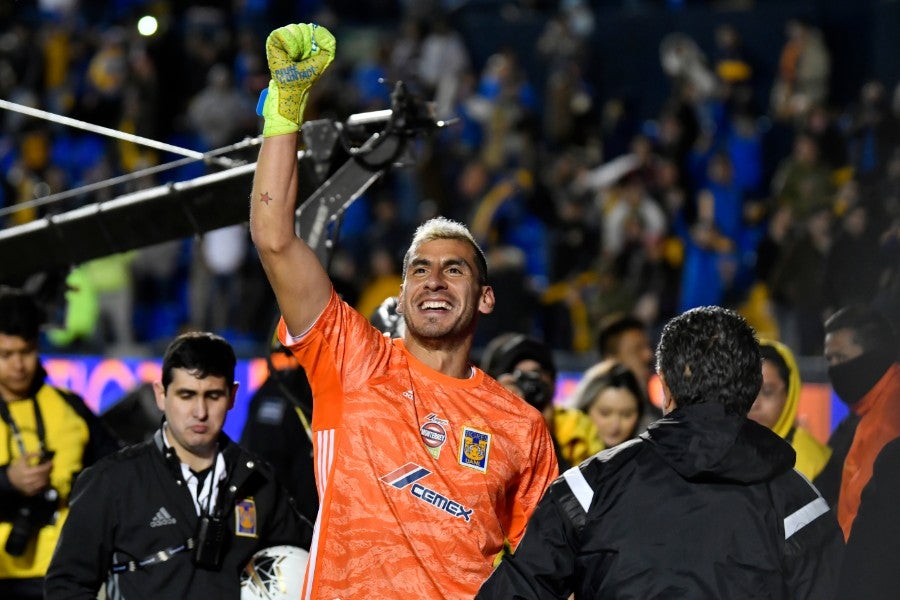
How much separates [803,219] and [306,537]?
29.4ft

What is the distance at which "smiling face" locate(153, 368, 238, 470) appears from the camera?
4.93 metres

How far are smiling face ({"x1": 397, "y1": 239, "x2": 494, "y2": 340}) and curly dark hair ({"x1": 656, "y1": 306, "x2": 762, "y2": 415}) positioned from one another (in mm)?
807

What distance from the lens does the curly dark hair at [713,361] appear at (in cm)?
355

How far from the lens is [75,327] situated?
15672 mm

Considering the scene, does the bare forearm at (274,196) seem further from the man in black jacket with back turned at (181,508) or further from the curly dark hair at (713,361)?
the man in black jacket with back turned at (181,508)

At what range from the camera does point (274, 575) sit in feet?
15.8

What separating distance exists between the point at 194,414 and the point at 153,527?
0.43 m

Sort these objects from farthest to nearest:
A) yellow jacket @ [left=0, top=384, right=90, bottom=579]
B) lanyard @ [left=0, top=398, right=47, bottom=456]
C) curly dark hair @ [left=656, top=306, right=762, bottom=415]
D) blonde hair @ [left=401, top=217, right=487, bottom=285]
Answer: lanyard @ [left=0, top=398, right=47, bottom=456] < yellow jacket @ [left=0, top=384, right=90, bottom=579] < blonde hair @ [left=401, top=217, right=487, bottom=285] < curly dark hair @ [left=656, top=306, right=762, bottom=415]

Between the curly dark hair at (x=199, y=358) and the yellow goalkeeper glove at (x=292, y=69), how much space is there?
138 cm

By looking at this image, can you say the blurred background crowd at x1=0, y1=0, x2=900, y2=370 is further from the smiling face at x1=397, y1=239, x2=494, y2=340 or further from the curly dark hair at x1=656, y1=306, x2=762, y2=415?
the curly dark hair at x1=656, y1=306, x2=762, y2=415

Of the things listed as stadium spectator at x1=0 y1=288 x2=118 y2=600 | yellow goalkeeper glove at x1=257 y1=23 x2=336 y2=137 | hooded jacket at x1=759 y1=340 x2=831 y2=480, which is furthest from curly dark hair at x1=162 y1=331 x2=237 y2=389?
hooded jacket at x1=759 y1=340 x2=831 y2=480

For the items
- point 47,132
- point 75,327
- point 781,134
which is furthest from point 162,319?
point 781,134

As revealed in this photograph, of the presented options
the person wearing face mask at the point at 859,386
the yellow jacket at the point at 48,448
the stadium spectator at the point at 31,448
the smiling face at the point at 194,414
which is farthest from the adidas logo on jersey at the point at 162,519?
the person wearing face mask at the point at 859,386

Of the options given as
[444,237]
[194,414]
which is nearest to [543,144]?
[194,414]
